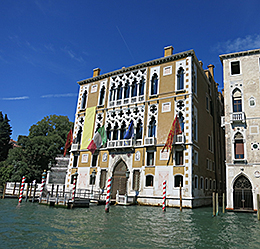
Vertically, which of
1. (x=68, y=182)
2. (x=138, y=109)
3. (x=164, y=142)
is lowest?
(x=68, y=182)

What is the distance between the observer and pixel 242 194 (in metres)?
16.8

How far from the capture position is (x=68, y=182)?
25.1 metres

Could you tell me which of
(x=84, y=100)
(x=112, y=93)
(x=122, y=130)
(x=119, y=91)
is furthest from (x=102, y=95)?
(x=122, y=130)

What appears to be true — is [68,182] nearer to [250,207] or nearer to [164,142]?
[164,142]

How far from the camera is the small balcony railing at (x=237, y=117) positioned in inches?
692

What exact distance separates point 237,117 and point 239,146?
6.79ft

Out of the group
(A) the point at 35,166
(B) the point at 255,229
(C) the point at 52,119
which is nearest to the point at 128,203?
(B) the point at 255,229

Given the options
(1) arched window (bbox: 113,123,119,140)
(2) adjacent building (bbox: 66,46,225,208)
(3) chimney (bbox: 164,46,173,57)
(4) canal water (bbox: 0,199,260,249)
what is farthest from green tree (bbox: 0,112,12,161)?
(4) canal water (bbox: 0,199,260,249)

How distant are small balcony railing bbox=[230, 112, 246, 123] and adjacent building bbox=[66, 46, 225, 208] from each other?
119 inches

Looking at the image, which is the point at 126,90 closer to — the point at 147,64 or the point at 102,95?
the point at 102,95

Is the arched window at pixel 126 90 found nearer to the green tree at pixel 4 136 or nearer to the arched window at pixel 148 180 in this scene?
the arched window at pixel 148 180

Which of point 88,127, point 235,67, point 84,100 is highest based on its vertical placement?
point 235,67

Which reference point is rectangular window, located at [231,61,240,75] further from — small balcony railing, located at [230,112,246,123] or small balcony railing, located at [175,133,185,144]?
small balcony railing, located at [175,133,185,144]

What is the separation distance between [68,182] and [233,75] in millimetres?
18090
